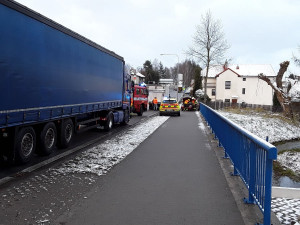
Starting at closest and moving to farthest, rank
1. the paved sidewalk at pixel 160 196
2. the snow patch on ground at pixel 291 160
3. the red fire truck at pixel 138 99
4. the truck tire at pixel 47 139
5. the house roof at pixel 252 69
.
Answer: the paved sidewalk at pixel 160 196
the truck tire at pixel 47 139
the snow patch on ground at pixel 291 160
the red fire truck at pixel 138 99
the house roof at pixel 252 69

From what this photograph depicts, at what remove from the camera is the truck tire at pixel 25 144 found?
702 centimetres

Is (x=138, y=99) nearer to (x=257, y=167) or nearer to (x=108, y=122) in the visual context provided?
(x=108, y=122)

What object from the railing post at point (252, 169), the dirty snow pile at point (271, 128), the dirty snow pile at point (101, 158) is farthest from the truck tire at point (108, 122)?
the dirty snow pile at point (271, 128)

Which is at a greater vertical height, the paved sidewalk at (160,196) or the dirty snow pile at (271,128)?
the paved sidewalk at (160,196)

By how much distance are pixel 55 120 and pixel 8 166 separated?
2.08m

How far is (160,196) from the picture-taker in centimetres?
546

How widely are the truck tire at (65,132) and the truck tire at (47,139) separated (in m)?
0.44

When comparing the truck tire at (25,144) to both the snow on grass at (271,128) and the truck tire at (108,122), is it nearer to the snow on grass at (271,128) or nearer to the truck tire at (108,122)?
the truck tire at (108,122)

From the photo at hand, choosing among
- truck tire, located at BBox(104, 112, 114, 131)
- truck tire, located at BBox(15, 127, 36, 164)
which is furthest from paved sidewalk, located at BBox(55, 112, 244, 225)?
truck tire, located at BBox(104, 112, 114, 131)

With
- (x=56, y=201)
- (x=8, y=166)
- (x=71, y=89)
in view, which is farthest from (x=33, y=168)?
(x=71, y=89)

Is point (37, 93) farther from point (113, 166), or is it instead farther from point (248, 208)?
point (248, 208)

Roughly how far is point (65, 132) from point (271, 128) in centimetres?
1857

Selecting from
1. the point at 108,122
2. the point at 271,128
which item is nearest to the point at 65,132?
the point at 108,122

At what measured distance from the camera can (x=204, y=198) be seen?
17.7ft
